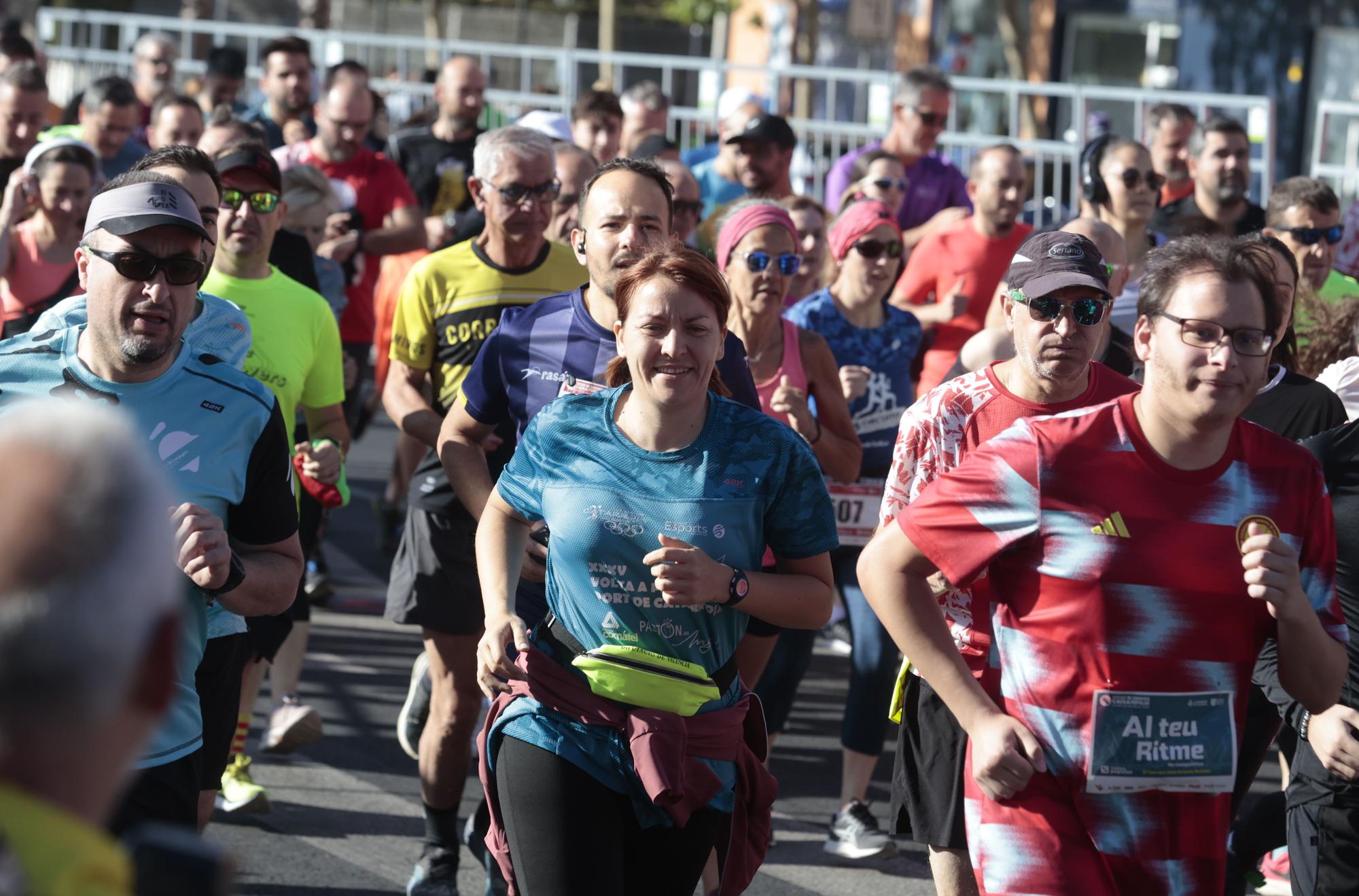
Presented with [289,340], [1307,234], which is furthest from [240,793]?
[1307,234]

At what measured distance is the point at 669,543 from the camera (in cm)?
355

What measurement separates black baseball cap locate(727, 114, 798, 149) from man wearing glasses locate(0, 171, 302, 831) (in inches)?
225

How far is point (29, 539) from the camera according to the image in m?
1.42

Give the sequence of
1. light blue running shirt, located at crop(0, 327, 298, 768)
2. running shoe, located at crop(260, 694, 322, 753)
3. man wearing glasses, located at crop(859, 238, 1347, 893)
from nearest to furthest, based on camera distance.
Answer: man wearing glasses, located at crop(859, 238, 1347, 893)
light blue running shirt, located at crop(0, 327, 298, 768)
running shoe, located at crop(260, 694, 322, 753)

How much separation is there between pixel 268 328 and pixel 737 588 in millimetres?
2517

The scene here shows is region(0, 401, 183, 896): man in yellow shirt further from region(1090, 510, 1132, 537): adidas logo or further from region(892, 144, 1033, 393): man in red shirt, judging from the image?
region(892, 144, 1033, 393): man in red shirt

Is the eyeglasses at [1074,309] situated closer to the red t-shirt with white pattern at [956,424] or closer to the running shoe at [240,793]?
the red t-shirt with white pattern at [956,424]

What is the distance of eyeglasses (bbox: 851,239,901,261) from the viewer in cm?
682

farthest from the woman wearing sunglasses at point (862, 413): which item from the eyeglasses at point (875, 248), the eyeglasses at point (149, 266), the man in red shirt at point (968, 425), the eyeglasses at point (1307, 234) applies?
the eyeglasses at point (149, 266)

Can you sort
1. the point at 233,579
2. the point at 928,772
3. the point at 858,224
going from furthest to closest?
1. the point at 858,224
2. the point at 928,772
3. the point at 233,579

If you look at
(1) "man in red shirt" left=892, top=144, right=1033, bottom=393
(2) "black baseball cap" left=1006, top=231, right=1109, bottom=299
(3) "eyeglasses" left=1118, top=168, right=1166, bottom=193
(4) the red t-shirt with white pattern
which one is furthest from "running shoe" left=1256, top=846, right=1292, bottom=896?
(3) "eyeglasses" left=1118, top=168, right=1166, bottom=193

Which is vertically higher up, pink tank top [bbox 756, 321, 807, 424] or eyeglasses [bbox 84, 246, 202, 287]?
eyeglasses [bbox 84, 246, 202, 287]

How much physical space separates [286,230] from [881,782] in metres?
3.20

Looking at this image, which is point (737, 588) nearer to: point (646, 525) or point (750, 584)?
point (750, 584)
